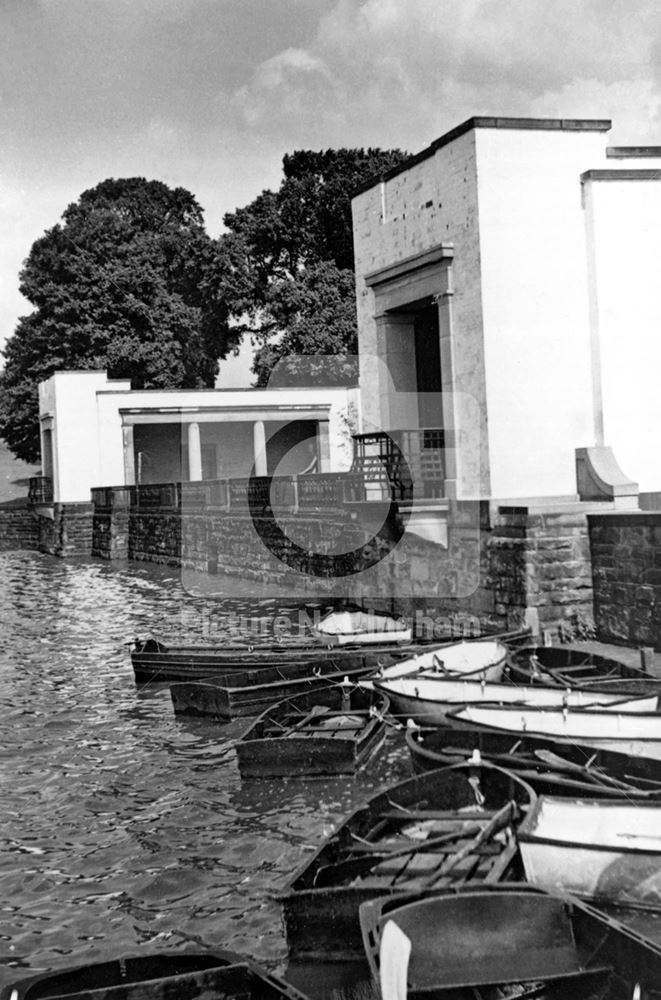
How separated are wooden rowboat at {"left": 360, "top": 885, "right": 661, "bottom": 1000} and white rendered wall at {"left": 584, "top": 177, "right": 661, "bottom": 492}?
11.3 meters

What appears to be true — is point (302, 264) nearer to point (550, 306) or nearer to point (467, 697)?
point (550, 306)

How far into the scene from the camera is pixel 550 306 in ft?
51.3

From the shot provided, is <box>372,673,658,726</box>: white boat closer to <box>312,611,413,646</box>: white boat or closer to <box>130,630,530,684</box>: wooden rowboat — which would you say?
<box>130,630,530,684</box>: wooden rowboat

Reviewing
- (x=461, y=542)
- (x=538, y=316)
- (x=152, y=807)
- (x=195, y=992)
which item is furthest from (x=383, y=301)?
(x=195, y=992)

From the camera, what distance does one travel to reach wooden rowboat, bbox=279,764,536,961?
5906 mm

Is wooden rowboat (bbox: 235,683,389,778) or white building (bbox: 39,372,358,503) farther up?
white building (bbox: 39,372,358,503)

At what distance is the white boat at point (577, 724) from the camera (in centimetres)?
851

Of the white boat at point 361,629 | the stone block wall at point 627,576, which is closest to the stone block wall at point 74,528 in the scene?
the white boat at point 361,629

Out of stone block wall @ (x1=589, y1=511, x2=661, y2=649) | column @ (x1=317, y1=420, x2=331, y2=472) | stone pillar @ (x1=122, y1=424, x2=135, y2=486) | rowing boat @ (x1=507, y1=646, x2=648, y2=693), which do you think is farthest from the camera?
column @ (x1=317, y1=420, x2=331, y2=472)

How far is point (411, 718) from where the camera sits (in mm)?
10438

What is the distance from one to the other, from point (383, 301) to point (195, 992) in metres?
15.2

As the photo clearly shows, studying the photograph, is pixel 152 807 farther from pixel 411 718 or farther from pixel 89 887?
pixel 411 718

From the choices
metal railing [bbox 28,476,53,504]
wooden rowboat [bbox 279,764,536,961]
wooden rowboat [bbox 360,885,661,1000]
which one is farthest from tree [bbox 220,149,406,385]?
wooden rowboat [bbox 360,885,661,1000]

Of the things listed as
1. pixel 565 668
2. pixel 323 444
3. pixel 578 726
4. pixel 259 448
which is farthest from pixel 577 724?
pixel 259 448
